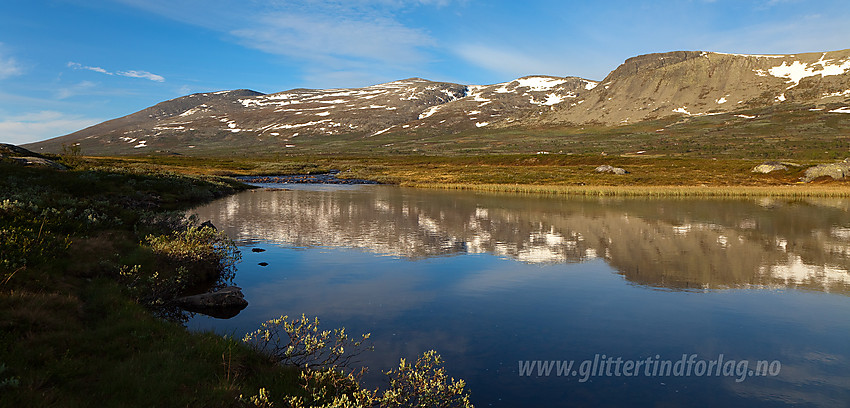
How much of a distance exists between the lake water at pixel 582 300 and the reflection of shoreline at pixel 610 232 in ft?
0.69

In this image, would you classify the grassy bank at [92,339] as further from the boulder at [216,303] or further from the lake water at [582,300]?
the lake water at [582,300]

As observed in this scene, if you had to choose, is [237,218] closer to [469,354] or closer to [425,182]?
[469,354]

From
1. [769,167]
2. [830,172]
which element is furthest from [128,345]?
[769,167]

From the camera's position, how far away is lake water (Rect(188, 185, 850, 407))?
36.2 ft

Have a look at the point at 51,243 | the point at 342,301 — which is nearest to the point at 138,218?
the point at 51,243

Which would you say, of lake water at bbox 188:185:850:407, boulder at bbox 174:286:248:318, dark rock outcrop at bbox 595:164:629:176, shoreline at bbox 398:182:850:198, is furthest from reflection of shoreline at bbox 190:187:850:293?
dark rock outcrop at bbox 595:164:629:176

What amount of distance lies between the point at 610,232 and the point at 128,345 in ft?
100

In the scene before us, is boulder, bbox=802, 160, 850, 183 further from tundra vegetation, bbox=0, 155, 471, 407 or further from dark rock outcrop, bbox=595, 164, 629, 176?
tundra vegetation, bbox=0, 155, 471, 407

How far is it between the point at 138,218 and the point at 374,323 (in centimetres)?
1521

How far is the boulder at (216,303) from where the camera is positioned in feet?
48.9

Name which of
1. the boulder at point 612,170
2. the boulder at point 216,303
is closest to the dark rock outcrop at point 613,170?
the boulder at point 612,170

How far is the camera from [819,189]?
61.4m

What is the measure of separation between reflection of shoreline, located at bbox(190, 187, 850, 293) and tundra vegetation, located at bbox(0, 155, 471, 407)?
1340cm

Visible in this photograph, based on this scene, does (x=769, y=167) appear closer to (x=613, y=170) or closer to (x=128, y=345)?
(x=613, y=170)
